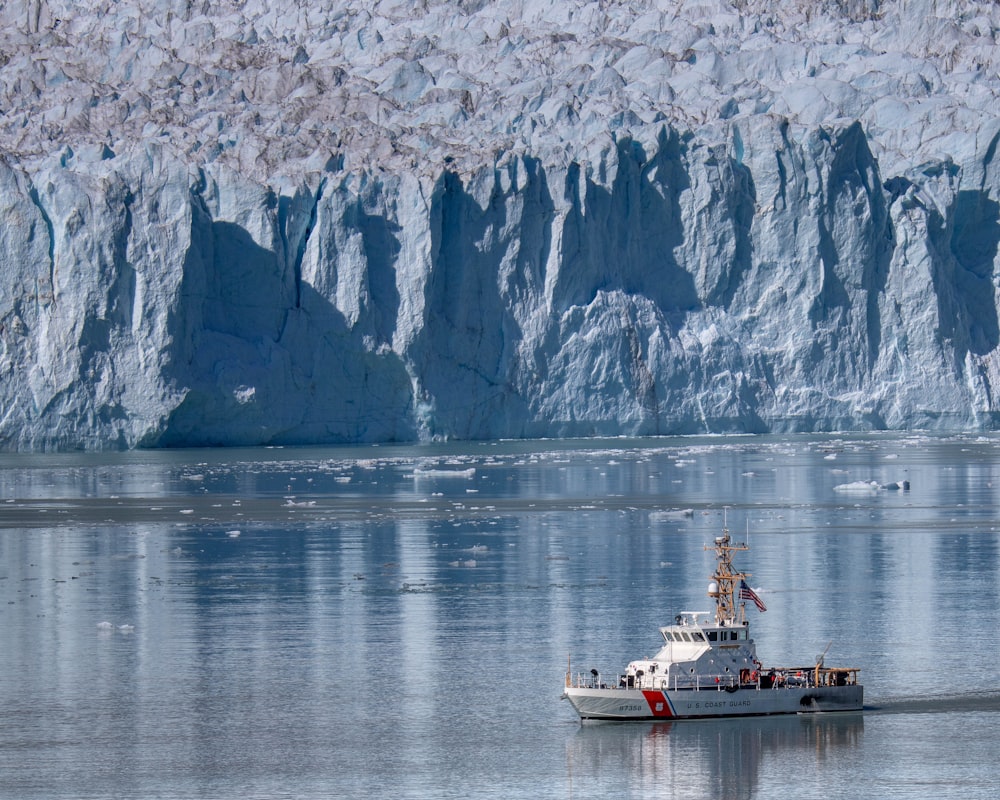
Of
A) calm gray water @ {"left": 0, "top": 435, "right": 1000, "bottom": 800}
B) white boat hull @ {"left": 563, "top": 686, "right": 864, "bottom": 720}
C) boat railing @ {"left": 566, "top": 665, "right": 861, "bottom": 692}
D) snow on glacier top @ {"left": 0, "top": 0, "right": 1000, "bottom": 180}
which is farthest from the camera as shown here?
snow on glacier top @ {"left": 0, "top": 0, "right": 1000, "bottom": 180}

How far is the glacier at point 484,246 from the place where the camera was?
129ft

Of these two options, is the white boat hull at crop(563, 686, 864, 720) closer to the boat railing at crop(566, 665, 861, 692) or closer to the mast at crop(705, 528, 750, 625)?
the boat railing at crop(566, 665, 861, 692)

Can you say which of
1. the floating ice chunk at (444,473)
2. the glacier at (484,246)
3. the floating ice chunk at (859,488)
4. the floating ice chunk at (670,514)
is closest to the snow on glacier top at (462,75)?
the glacier at (484,246)

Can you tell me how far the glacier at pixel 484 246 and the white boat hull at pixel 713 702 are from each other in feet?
93.0

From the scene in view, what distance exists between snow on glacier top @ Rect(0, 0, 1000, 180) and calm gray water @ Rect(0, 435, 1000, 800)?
1809 cm

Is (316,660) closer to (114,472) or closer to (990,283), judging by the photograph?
(114,472)

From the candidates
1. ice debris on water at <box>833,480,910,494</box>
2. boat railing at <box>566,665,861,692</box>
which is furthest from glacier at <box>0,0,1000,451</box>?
boat railing at <box>566,665,861,692</box>

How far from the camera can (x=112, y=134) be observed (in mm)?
44906

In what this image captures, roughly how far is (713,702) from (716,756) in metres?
1.05

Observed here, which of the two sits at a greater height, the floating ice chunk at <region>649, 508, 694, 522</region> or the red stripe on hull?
the floating ice chunk at <region>649, 508, 694, 522</region>

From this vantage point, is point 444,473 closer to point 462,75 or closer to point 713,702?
point 462,75

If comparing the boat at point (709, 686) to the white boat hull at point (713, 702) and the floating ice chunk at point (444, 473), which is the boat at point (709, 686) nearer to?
the white boat hull at point (713, 702)

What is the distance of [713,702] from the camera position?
12.1 meters

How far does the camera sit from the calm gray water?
10.6m
